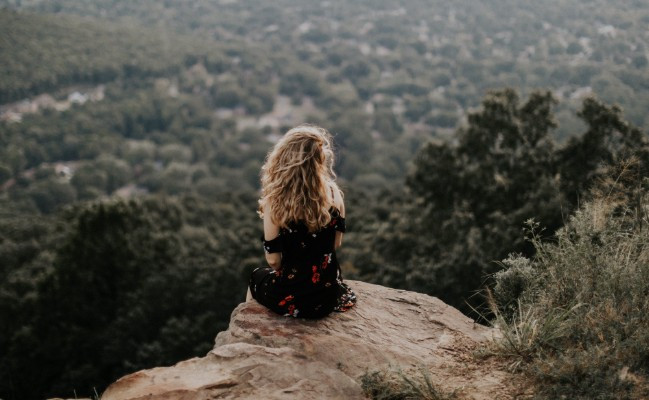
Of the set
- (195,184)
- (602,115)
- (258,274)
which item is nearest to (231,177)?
(195,184)

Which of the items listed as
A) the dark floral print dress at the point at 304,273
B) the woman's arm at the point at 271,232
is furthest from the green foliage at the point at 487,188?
the woman's arm at the point at 271,232

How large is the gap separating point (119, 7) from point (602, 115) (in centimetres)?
20695

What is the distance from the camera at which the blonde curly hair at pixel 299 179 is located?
4.81 m

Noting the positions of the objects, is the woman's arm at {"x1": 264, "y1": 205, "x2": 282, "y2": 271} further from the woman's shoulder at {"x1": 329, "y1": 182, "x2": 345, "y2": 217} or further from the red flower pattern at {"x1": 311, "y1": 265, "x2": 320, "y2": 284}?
the woman's shoulder at {"x1": 329, "y1": 182, "x2": 345, "y2": 217}

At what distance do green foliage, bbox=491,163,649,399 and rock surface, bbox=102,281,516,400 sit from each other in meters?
0.33

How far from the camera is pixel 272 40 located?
7323 inches

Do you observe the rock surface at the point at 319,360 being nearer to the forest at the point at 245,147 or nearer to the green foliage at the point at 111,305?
the forest at the point at 245,147

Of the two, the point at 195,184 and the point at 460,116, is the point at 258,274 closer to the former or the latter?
the point at 195,184

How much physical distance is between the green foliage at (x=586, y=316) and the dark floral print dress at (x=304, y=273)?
157 cm

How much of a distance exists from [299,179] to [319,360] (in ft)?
5.06

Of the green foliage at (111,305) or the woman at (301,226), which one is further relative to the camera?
the green foliage at (111,305)

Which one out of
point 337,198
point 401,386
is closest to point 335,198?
point 337,198

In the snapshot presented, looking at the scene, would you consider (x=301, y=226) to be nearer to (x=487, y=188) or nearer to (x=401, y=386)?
(x=401, y=386)

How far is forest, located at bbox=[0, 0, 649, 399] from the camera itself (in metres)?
18.7
